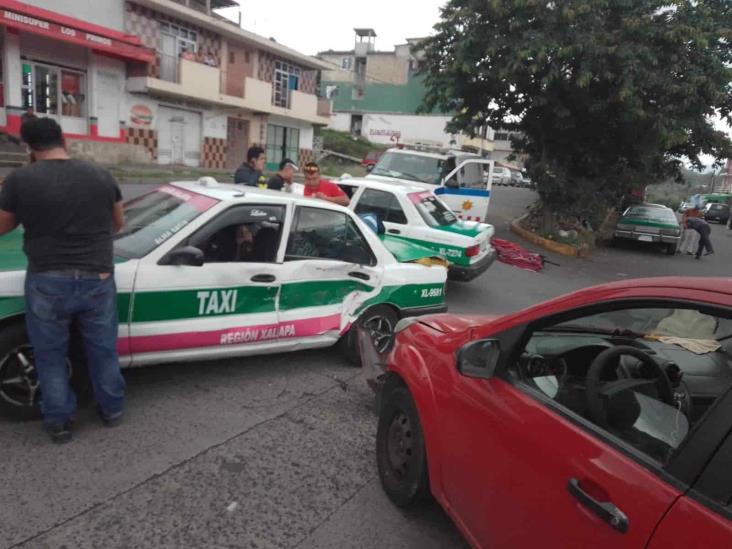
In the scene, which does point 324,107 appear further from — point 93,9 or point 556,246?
point 556,246

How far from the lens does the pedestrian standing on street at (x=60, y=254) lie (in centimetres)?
281

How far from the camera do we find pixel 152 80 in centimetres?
2027

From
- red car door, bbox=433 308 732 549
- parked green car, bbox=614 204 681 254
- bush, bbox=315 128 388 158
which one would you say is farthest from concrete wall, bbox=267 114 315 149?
red car door, bbox=433 308 732 549

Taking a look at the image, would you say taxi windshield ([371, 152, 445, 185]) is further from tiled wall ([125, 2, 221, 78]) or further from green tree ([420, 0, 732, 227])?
tiled wall ([125, 2, 221, 78])

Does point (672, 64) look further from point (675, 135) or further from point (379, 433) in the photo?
point (379, 433)

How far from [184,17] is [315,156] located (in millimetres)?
12803

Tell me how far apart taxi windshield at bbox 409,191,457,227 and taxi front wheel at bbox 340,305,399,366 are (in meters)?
3.22

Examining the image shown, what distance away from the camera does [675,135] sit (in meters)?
12.3

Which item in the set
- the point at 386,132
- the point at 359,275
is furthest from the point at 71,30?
the point at 386,132

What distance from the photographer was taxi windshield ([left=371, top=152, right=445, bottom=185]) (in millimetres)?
11914

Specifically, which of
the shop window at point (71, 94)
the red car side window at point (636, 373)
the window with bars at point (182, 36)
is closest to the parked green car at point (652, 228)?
the red car side window at point (636, 373)

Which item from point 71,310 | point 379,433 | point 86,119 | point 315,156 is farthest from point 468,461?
point 315,156

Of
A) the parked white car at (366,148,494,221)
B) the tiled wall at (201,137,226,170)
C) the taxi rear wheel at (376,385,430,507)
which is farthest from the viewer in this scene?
the tiled wall at (201,137,226,170)

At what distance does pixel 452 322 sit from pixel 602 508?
1.55 meters
